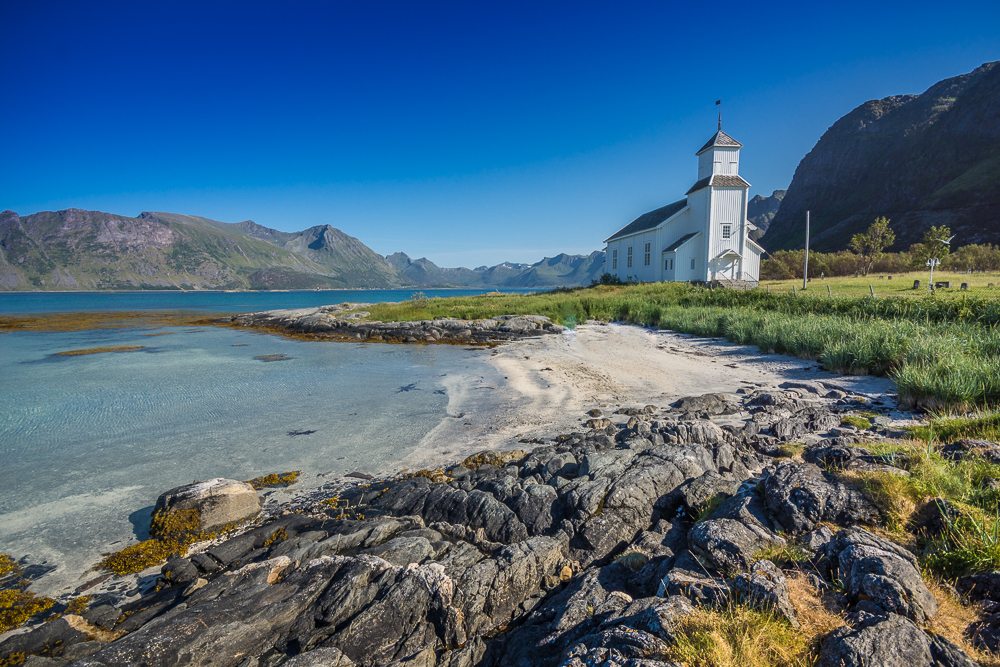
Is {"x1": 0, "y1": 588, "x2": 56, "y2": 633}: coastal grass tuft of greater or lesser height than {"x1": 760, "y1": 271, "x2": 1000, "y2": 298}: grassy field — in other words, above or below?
below

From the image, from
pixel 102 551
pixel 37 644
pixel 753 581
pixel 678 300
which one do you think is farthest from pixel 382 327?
pixel 753 581

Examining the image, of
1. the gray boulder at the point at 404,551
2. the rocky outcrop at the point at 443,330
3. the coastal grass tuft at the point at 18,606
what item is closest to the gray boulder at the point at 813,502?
the gray boulder at the point at 404,551

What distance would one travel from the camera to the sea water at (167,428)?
591 cm

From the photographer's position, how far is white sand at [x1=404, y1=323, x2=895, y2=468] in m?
8.58

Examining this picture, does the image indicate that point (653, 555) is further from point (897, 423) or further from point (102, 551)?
point (102, 551)

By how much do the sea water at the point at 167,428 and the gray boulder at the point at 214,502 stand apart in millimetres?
464

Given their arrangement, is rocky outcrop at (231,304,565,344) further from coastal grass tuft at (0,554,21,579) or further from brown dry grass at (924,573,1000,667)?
brown dry grass at (924,573,1000,667)

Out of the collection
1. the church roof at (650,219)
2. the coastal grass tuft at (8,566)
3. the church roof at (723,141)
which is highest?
the church roof at (723,141)

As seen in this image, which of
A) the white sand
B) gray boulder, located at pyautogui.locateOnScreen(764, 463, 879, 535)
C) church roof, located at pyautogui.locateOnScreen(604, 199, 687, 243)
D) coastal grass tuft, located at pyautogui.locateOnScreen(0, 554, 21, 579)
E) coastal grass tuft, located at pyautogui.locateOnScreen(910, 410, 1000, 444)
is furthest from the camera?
church roof, located at pyautogui.locateOnScreen(604, 199, 687, 243)

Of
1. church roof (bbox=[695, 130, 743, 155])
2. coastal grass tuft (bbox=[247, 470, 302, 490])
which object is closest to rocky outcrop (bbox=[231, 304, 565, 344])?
coastal grass tuft (bbox=[247, 470, 302, 490])

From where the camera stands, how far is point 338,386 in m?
13.1

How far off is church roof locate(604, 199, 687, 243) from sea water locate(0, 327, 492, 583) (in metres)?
29.8

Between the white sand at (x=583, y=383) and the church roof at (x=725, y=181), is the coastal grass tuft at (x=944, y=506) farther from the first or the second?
the church roof at (x=725, y=181)

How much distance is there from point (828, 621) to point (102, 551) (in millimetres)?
7186
